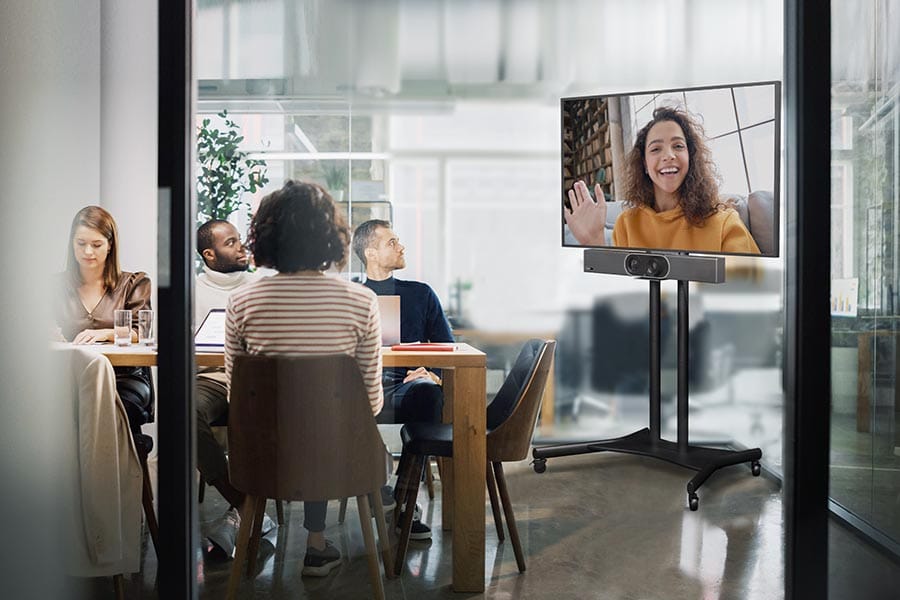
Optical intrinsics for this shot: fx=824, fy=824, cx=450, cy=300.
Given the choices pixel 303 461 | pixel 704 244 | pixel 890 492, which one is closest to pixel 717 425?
pixel 704 244

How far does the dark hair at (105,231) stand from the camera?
214 cm

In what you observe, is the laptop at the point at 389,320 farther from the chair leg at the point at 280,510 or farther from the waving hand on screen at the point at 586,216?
the waving hand on screen at the point at 586,216

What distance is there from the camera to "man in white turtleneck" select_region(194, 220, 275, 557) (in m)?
2.13

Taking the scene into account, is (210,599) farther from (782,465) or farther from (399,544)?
(782,465)

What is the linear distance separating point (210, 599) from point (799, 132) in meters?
1.99

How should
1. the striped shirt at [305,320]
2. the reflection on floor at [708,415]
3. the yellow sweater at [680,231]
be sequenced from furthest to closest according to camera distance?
1. the yellow sweater at [680,231]
2. the reflection on floor at [708,415]
3. the striped shirt at [305,320]

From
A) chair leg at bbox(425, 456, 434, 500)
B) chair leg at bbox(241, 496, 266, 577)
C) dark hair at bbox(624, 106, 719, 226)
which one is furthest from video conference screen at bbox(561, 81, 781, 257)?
chair leg at bbox(241, 496, 266, 577)

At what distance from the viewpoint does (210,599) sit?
2.17m

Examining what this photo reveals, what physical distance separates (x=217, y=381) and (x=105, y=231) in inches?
19.3

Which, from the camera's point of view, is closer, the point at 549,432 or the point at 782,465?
the point at 782,465

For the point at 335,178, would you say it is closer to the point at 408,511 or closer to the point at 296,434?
the point at 296,434

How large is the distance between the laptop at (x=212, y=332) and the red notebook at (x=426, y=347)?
44 centimetres

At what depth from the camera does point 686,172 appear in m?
3.32

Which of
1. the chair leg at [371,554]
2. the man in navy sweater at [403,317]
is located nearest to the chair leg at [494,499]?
the man in navy sweater at [403,317]
